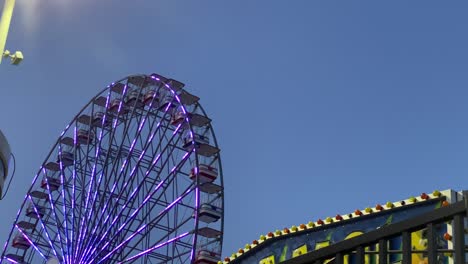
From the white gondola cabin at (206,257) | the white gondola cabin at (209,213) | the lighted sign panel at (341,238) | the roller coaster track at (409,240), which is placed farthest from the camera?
the white gondola cabin at (209,213)

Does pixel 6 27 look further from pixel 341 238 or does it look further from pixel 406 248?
pixel 341 238

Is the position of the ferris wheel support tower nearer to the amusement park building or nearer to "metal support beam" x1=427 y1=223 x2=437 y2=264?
the amusement park building

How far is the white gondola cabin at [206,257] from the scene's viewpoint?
28.6 meters

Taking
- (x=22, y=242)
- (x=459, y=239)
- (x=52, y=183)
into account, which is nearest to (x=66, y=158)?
(x=52, y=183)

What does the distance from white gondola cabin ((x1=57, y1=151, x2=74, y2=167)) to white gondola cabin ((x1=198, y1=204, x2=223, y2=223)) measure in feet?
31.5

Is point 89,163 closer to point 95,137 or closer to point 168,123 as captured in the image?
point 95,137

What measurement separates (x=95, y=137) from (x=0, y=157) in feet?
76.0

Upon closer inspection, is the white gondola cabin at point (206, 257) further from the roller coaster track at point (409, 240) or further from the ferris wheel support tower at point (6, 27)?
the roller coaster track at point (409, 240)

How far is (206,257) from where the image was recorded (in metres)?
28.8

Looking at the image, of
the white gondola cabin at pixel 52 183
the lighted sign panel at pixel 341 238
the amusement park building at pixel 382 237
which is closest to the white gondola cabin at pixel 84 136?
the white gondola cabin at pixel 52 183

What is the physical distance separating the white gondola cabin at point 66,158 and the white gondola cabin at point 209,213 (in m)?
9.61

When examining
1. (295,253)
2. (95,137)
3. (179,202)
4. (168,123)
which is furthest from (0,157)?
(95,137)

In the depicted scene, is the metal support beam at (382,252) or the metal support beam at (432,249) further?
the metal support beam at (382,252)

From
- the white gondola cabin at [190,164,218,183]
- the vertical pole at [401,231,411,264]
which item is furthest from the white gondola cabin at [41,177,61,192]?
the vertical pole at [401,231,411,264]
